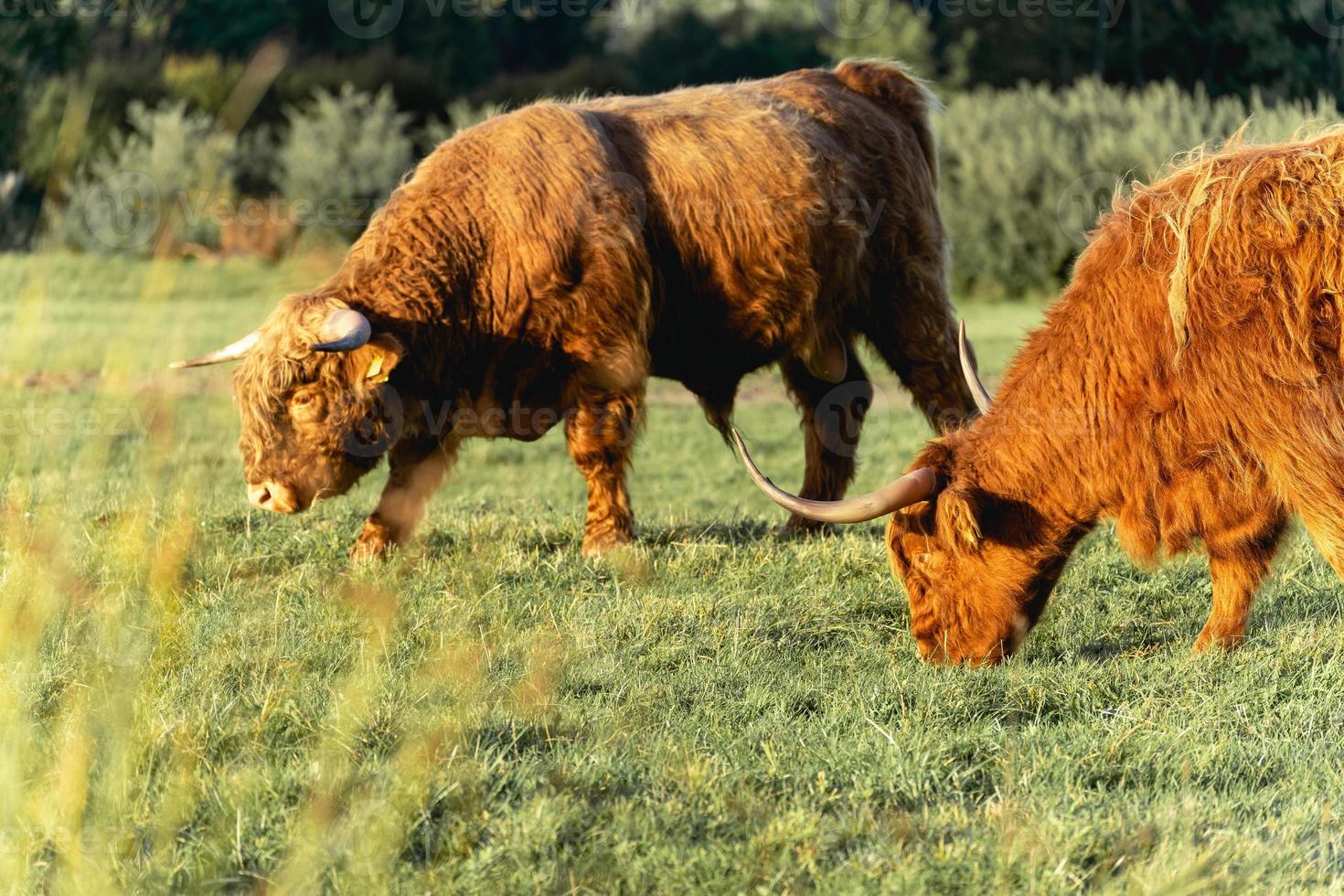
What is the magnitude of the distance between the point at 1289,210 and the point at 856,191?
2.90 meters

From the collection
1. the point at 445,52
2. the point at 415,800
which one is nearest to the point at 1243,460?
the point at 415,800

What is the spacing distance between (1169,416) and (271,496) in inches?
132

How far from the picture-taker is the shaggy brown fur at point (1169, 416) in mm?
4441

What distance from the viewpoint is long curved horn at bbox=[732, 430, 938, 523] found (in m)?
4.62

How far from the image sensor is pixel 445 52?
35.0 m

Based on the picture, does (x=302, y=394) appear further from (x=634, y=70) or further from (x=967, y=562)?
(x=634, y=70)

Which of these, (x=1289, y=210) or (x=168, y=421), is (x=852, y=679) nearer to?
(x=1289, y=210)

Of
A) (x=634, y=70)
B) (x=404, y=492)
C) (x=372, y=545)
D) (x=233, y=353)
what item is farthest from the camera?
(x=634, y=70)

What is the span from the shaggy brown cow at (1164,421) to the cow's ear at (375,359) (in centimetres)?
187

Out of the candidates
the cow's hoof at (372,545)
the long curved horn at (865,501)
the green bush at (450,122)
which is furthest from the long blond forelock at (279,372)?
the green bush at (450,122)

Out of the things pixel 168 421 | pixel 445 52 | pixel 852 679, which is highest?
pixel 168 421

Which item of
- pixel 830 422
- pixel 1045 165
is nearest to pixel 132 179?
pixel 1045 165

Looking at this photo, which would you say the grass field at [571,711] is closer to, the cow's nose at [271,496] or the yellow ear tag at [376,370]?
the cow's nose at [271,496]

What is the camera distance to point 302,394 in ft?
18.9
